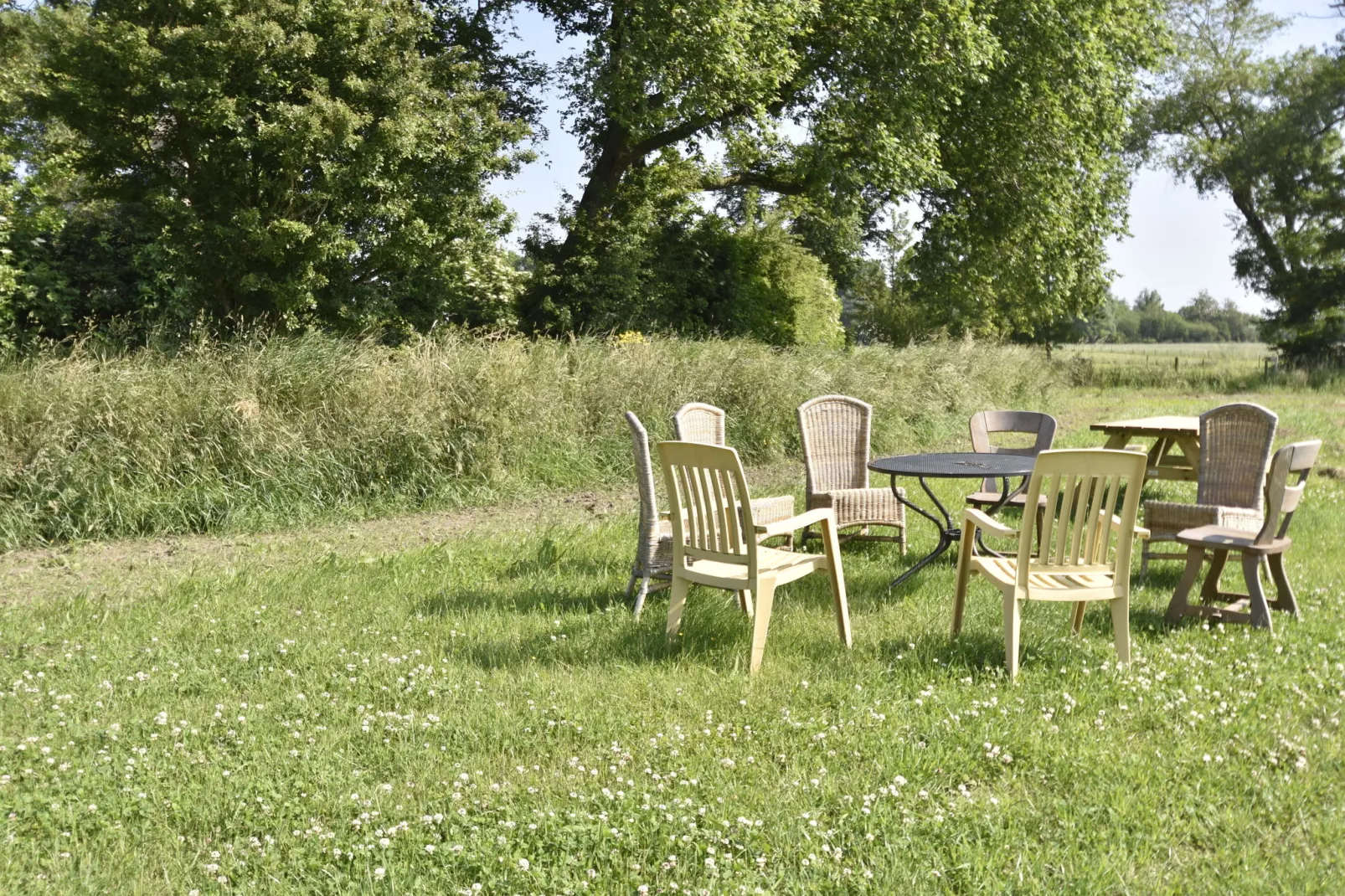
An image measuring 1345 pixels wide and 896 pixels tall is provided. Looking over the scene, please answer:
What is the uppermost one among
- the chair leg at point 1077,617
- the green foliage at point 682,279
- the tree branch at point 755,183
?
the tree branch at point 755,183

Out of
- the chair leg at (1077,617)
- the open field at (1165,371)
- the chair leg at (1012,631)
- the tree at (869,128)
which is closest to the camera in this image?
the chair leg at (1012,631)

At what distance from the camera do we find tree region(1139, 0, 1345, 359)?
1250 inches

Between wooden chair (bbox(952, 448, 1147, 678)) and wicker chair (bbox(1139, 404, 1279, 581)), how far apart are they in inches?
65.8

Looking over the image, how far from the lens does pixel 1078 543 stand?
471 centimetres

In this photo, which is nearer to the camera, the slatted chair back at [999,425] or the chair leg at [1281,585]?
the chair leg at [1281,585]

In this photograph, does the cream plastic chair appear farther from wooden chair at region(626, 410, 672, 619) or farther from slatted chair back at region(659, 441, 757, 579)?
slatted chair back at region(659, 441, 757, 579)

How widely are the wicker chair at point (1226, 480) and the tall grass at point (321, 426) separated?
5981 millimetres

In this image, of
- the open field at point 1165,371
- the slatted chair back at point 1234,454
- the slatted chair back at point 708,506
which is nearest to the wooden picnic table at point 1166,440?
the slatted chair back at point 1234,454

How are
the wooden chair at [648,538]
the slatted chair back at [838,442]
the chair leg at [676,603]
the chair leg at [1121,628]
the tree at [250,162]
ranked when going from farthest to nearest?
the tree at [250,162] → the slatted chair back at [838,442] → the wooden chair at [648,538] → the chair leg at [676,603] → the chair leg at [1121,628]

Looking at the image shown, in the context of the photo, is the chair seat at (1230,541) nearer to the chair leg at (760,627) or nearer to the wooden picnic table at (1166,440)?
the chair leg at (760,627)

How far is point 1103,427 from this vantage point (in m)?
9.77

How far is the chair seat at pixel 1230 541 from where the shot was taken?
5.46 m

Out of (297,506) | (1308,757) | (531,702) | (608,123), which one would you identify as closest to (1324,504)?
(1308,757)

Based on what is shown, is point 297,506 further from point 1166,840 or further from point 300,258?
point 1166,840
